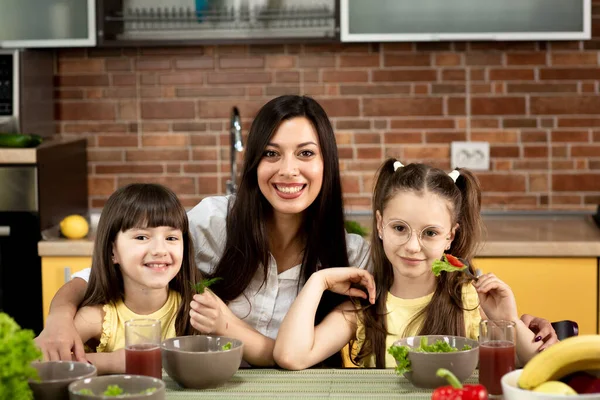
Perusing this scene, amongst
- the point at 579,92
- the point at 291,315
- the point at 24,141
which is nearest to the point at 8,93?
the point at 24,141

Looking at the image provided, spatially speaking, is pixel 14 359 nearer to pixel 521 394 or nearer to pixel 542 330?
pixel 521 394

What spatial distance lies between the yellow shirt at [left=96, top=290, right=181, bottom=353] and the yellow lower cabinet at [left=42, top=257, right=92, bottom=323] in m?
1.29

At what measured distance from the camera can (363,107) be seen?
13.2 ft

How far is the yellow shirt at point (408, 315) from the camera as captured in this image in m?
2.23

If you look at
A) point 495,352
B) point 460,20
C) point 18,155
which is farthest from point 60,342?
point 460,20

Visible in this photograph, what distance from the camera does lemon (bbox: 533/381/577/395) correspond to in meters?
1.48

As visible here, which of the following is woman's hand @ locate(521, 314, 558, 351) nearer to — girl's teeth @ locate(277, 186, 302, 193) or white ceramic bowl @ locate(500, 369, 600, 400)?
white ceramic bowl @ locate(500, 369, 600, 400)

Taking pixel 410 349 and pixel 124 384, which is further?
pixel 410 349

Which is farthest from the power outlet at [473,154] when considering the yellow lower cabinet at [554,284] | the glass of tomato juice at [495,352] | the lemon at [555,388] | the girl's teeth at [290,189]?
the lemon at [555,388]

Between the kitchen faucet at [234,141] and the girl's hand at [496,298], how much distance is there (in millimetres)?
1485

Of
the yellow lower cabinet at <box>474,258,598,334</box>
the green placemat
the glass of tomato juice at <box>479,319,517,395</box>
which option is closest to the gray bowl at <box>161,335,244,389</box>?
the green placemat

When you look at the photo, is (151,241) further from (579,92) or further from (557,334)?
(579,92)

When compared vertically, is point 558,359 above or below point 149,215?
below

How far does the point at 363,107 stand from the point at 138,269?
2.03 metres
